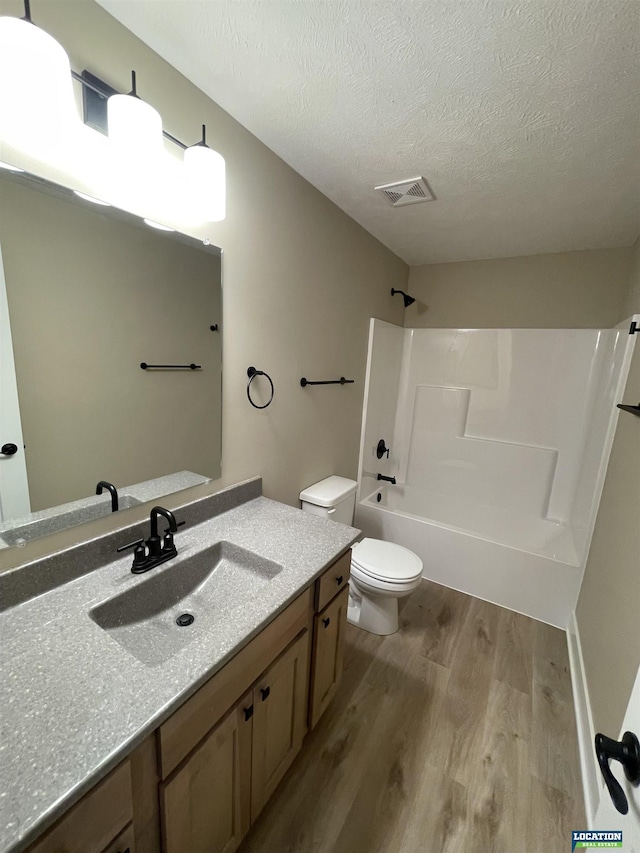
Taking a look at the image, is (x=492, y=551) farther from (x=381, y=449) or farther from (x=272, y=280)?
(x=272, y=280)

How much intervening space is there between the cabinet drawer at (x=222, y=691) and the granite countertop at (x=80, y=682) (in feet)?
0.19

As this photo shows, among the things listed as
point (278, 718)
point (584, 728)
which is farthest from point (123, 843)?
point (584, 728)

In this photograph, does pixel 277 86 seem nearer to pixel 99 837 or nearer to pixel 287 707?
pixel 99 837

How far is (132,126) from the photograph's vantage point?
0.92m

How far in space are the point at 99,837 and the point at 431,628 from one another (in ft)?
6.16

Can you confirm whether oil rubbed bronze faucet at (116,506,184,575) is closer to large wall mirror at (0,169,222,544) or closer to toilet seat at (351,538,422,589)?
large wall mirror at (0,169,222,544)

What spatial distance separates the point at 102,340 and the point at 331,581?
1.12 metres

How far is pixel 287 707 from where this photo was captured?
114 centimetres

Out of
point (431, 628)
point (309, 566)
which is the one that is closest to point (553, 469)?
point (431, 628)

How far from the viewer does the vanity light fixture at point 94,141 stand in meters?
0.73

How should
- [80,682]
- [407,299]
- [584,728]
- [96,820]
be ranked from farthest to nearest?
[407,299], [584,728], [80,682], [96,820]

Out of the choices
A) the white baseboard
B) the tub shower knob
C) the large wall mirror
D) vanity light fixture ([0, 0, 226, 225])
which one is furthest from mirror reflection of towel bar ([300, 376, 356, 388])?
the white baseboard

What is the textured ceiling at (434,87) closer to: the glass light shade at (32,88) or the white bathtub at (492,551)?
the glass light shade at (32,88)

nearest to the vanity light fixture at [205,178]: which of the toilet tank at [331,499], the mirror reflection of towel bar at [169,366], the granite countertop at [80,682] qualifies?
the mirror reflection of towel bar at [169,366]
